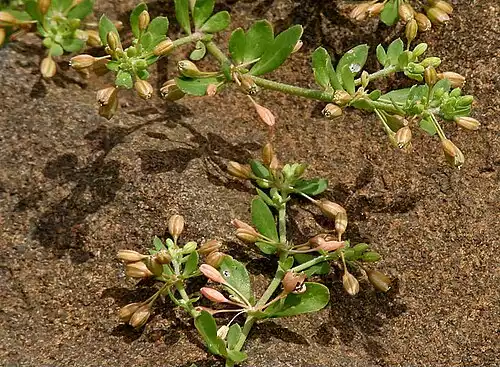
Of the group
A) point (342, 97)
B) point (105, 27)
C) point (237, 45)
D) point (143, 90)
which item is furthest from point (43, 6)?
point (342, 97)

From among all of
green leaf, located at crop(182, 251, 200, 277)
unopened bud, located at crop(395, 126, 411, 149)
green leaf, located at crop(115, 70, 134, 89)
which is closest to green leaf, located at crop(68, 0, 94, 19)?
green leaf, located at crop(115, 70, 134, 89)

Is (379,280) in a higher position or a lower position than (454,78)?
lower

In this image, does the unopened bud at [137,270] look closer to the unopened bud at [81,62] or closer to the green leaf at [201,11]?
the unopened bud at [81,62]

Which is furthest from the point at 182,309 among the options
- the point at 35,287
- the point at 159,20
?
the point at 159,20

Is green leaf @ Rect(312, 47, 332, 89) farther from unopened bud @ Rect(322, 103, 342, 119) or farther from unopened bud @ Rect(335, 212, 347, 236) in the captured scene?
unopened bud @ Rect(335, 212, 347, 236)

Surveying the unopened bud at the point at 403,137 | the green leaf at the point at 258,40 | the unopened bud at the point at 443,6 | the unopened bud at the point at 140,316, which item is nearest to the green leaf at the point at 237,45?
the green leaf at the point at 258,40

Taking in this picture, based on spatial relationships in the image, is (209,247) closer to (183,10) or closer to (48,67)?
(183,10)
